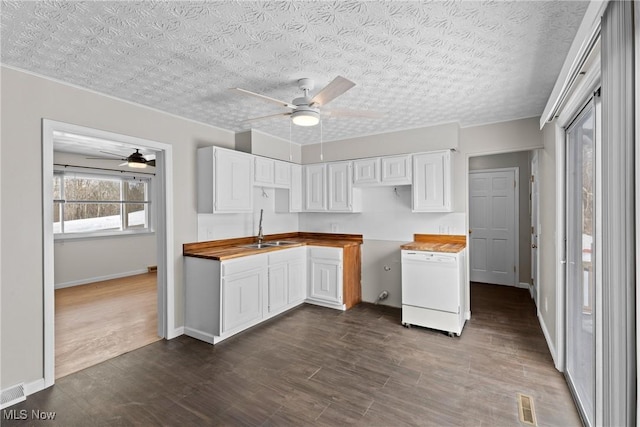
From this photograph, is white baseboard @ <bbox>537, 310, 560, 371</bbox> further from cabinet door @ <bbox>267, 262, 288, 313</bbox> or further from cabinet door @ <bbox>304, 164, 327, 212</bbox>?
cabinet door @ <bbox>304, 164, 327, 212</bbox>

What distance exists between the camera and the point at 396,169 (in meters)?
4.13

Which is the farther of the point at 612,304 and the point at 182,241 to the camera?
the point at 182,241

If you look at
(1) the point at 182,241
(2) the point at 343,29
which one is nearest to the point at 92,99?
(1) the point at 182,241

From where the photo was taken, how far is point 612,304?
119cm

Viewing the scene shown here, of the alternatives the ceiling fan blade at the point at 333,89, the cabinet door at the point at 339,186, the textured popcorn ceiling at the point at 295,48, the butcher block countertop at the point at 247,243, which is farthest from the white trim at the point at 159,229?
the cabinet door at the point at 339,186

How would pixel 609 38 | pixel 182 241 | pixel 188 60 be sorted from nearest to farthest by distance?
pixel 609 38 < pixel 188 60 < pixel 182 241

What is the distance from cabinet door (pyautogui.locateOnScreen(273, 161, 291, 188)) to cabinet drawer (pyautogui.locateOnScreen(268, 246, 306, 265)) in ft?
3.18

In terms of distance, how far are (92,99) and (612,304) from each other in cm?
378

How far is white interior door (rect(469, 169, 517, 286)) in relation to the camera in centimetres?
538

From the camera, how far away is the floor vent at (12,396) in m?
2.26

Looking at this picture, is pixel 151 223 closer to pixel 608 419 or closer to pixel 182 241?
pixel 182 241

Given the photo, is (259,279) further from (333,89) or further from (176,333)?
(333,89)

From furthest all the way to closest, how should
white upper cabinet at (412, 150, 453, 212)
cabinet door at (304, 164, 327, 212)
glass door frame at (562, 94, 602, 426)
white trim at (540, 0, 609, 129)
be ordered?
cabinet door at (304, 164, 327, 212) → white upper cabinet at (412, 150, 453, 212) → glass door frame at (562, 94, 602, 426) → white trim at (540, 0, 609, 129)

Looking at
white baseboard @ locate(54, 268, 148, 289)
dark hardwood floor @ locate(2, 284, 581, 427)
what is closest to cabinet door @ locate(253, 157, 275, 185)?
dark hardwood floor @ locate(2, 284, 581, 427)
